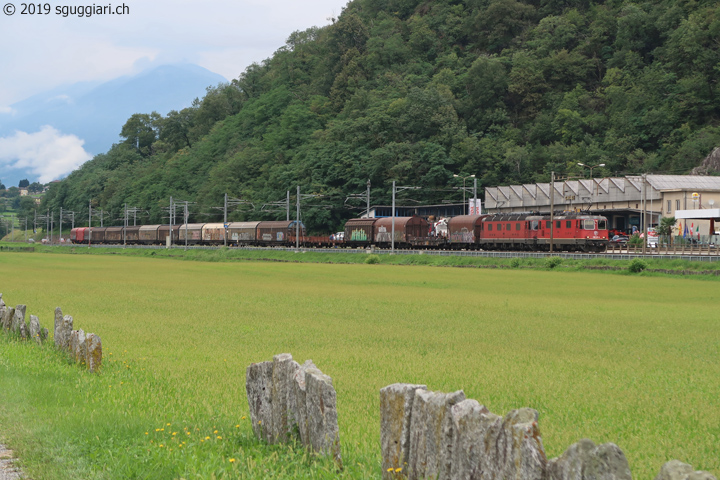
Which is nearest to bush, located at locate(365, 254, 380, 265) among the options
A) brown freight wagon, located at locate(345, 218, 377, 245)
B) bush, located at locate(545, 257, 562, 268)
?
brown freight wagon, located at locate(345, 218, 377, 245)

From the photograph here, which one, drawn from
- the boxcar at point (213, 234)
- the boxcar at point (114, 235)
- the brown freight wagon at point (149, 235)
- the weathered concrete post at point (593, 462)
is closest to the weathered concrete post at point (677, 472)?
the weathered concrete post at point (593, 462)

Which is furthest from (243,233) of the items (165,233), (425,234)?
(425,234)

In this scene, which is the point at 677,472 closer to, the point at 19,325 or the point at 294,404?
the point at 294,404

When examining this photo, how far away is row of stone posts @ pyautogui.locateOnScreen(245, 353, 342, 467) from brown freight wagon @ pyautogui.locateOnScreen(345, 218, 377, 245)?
72.1 m

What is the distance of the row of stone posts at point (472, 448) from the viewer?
4.22 m

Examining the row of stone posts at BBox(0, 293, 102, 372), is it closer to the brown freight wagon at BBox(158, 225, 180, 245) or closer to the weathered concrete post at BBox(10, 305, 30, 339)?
the weathered concrete post at BBox(10, 305, 30, 339)

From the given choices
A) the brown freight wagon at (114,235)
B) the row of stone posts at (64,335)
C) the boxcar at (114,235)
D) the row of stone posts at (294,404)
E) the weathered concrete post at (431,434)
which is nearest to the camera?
the weathered concrete post at (431,434)

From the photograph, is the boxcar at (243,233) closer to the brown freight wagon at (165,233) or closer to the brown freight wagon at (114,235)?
the brown freight wagon at (165,233)

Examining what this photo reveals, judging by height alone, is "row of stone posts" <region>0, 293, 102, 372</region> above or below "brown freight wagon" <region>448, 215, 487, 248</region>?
below

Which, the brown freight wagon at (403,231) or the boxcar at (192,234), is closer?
the brown freight wagon at (403,231)

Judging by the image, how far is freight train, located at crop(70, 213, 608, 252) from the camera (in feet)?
198

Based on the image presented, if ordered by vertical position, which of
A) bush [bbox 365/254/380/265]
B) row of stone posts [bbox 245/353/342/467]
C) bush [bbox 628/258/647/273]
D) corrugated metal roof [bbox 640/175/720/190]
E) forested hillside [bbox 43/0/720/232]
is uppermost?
forested hillside [bbox 43/0/720/232]

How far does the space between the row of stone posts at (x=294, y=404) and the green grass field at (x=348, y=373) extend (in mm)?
199

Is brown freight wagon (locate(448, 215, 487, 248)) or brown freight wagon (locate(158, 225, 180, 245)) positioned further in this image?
brown freight wagon (locate(158, 225, 180, 245))
